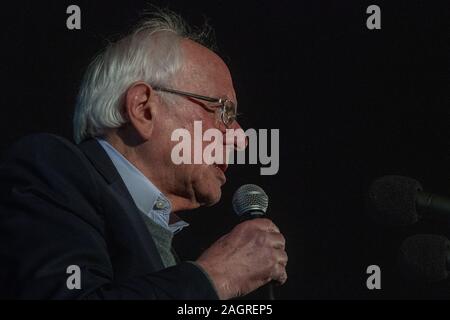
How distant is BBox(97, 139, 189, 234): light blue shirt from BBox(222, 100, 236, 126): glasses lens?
0.29 m

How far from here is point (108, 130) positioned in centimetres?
217

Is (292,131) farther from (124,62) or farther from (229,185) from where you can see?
(124,62)

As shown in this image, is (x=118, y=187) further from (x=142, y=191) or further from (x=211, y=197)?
(x=211, y=197)

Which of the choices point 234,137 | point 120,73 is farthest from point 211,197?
point 120,73

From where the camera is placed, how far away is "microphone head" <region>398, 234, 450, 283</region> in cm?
187

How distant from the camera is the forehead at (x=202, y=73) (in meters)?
2.23

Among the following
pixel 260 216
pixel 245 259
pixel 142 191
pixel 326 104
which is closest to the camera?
pixel 245 259

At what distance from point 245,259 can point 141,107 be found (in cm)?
63

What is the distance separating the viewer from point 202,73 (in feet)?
7.37

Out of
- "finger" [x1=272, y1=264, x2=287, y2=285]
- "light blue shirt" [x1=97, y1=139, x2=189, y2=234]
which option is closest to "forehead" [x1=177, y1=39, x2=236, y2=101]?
"light blue shirt" [x1=97, y1=139, x2=189, y2=234]

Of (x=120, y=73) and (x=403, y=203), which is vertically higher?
(x=120, y=73)

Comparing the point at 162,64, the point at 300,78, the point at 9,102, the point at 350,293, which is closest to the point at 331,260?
the point at 350,293

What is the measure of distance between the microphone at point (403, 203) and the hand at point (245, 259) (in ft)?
1.07

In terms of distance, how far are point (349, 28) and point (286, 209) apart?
67 centimetres
